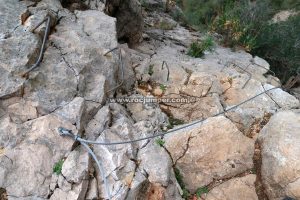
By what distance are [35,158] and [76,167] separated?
445mm

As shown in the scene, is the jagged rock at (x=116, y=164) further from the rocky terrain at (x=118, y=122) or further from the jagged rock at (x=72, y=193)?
the jagged rock at (x=72, y=193)

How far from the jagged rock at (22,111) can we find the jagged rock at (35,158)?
0.08 meters

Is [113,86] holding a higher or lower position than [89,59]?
lower

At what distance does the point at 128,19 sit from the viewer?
18.8 feet

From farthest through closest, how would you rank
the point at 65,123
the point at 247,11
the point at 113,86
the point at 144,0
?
1. the point at 144,0
2. the point at 247,11
3. the point at 113,86
4. the point at 65,123

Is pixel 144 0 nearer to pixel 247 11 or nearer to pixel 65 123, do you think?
pixel 247 11

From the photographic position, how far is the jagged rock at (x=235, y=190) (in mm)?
3551

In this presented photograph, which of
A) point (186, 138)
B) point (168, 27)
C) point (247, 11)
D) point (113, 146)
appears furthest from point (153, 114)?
point (247, 11)

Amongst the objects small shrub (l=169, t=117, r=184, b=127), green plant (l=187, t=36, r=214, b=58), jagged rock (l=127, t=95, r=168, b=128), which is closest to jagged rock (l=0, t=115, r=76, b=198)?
jagged rock (l=127, t=95, r=168, b=128)

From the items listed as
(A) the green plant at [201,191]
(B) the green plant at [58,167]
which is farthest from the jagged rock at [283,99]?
(B) the green plant at [58,167]

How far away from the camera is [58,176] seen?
9.99 feet

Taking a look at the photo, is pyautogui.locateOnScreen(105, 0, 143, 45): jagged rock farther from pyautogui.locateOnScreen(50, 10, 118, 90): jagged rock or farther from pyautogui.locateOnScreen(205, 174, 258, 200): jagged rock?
pyautogui.locateOnScreen(205, 174, 258, 200): jagged rock

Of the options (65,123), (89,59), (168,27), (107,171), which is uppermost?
(89,59)

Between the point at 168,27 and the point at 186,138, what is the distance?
158 inches
